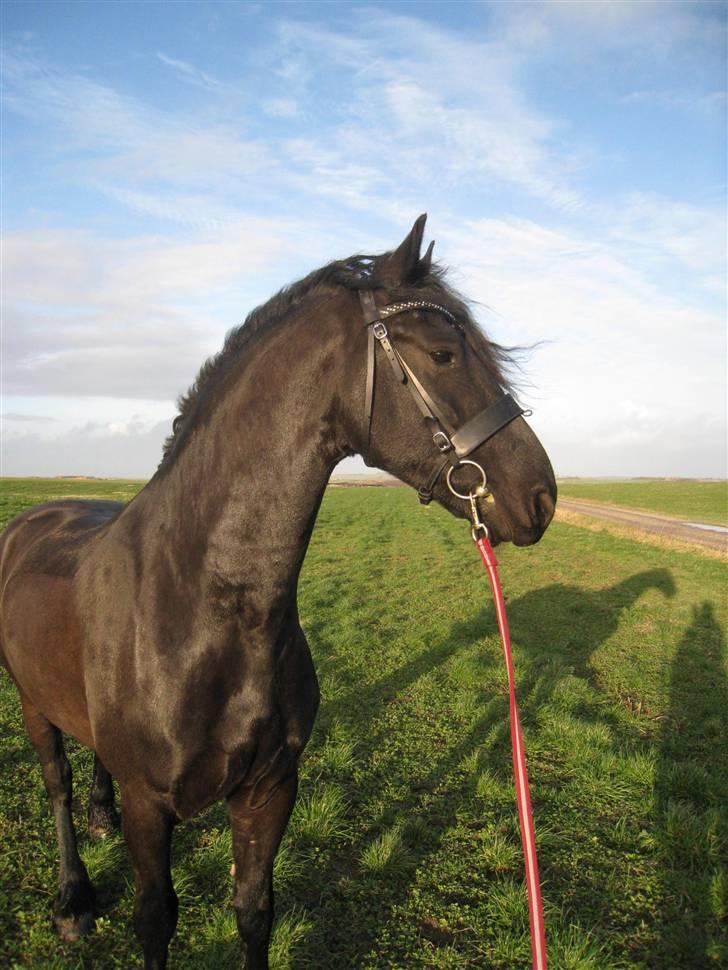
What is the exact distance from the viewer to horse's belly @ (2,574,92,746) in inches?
118

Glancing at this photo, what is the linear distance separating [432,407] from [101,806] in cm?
404

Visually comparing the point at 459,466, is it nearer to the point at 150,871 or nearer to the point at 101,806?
the point at 150,871

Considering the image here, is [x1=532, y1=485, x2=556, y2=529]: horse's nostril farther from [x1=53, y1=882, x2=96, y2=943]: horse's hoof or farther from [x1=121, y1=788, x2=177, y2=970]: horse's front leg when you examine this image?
[x1=53, y1=882, x2=96, y2=943]: horse's hoof

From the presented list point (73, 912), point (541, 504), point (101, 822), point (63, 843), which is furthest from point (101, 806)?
point (541, 504)

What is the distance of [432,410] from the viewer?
220 cm

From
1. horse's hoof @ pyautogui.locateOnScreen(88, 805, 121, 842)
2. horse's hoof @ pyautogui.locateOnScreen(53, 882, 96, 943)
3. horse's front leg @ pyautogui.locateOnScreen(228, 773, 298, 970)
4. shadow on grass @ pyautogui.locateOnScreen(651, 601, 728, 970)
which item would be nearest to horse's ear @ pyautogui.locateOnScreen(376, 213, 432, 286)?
horse's front leg @ pyautogui.locateOnScreen(228, 773, 298, 970)

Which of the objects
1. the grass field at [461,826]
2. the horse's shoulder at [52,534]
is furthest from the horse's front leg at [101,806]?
the horse's shoulder at [52,534]

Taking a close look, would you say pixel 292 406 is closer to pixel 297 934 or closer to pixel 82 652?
pixel 82 652

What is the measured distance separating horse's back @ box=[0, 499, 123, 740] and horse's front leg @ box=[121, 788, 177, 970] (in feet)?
2.34

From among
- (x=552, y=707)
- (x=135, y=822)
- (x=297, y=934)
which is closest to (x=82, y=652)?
(x=135, y=822)

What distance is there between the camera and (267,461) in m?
2.32

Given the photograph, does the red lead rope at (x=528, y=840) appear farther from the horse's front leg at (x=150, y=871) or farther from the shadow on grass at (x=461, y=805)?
the shadow on grass at (x=461, y=805)

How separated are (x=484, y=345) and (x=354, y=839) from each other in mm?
3826

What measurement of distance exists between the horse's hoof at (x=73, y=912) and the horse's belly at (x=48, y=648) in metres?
1.05
